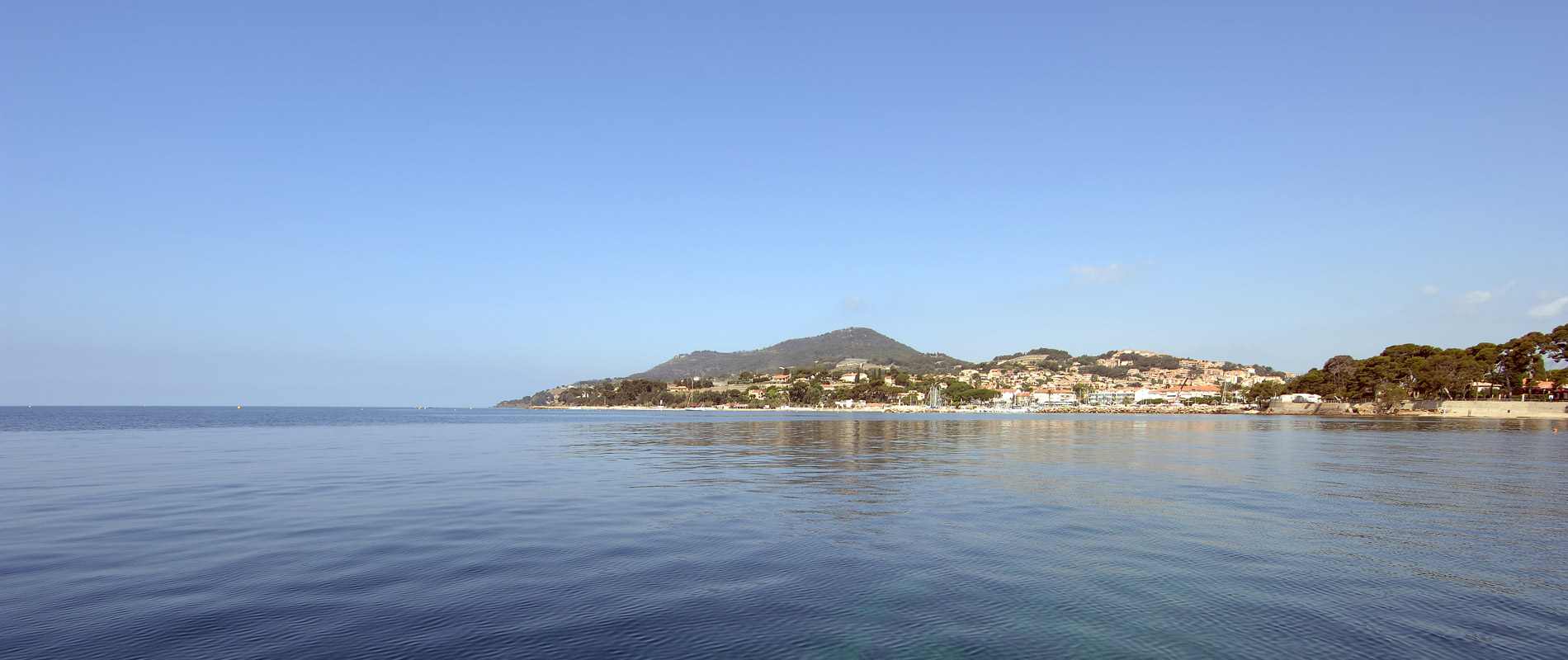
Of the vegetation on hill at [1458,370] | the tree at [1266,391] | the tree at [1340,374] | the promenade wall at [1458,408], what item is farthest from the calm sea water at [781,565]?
the tree at [1266,391]

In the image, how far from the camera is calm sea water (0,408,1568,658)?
7598 mm

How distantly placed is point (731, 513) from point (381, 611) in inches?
314

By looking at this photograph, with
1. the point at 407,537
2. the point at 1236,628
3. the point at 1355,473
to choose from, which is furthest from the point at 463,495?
the point at 1355,473

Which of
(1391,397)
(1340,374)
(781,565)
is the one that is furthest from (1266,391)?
(781,565)

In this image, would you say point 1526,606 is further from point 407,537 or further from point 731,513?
point 407,537

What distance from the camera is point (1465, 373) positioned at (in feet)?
349

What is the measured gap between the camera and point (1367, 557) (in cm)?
1166

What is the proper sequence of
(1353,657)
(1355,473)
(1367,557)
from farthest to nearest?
(1355,473)
(1367,557)
(1353,657)

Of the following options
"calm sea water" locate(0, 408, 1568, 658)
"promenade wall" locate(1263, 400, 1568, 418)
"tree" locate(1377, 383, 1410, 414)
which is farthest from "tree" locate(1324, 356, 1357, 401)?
"calm sea water" locate(0, 408, 1568, 658)

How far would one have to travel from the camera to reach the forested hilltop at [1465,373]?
10206 centimetres

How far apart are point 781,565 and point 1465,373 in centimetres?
13779

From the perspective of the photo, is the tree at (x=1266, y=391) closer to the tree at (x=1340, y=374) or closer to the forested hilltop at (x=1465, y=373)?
the tree at (x=1340, y=374)

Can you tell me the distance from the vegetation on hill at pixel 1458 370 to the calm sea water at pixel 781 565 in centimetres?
11058

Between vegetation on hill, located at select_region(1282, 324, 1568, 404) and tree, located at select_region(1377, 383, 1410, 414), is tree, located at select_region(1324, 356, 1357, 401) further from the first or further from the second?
tree, located at select_region(1377, 383, 1410, 414)
